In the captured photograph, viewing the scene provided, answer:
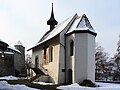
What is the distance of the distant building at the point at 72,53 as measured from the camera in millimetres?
29953

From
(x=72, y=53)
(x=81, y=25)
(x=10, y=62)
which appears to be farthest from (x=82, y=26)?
(x=10, y=62)

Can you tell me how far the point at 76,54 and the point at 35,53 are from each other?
1341 centimetres

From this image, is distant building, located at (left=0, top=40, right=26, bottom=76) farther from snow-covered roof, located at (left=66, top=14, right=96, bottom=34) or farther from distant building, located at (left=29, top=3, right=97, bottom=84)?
snow-covered roof, located at (left=66, top=14, right=96, bottom=34)

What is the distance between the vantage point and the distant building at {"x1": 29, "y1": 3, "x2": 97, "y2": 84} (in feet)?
98.3

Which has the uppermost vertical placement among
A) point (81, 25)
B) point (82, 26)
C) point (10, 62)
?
point (81, 25)

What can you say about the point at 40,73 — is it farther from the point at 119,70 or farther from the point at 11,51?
the point at 119,70

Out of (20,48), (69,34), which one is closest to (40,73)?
(69,34)

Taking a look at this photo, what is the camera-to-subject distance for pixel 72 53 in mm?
31266

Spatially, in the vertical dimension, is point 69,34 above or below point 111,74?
above

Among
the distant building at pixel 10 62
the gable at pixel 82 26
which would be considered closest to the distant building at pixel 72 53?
the gable at pixel 82 26

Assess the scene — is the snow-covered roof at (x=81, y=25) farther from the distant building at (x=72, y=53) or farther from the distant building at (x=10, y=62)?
the distant building at (x=10, y=62)

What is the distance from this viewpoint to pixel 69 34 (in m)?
31.6

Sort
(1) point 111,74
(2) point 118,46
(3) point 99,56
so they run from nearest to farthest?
(2) point 118,46 → (3) point 99,56 → (1) point 111,74

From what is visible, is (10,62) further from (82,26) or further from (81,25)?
(82,26)
